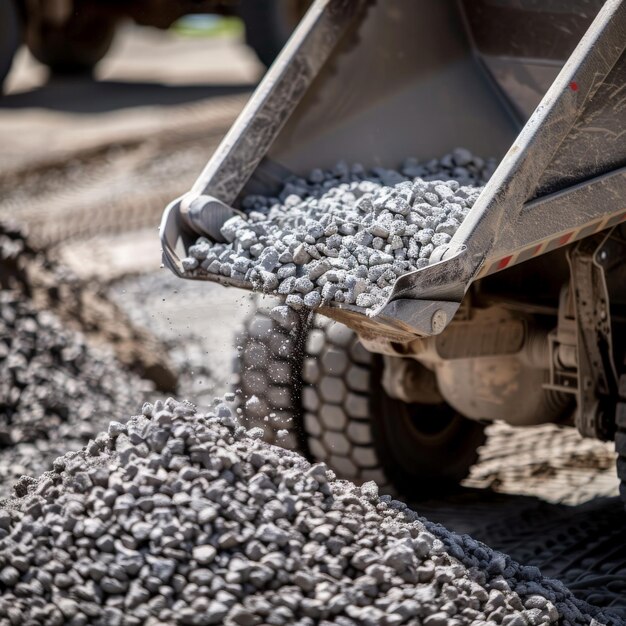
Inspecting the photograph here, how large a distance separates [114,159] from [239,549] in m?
8.56

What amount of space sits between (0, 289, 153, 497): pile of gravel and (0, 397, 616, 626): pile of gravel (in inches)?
61.0

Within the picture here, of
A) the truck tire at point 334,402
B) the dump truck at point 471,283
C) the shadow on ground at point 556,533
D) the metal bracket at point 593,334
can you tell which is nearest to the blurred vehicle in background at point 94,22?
the dump truck at point 471,283

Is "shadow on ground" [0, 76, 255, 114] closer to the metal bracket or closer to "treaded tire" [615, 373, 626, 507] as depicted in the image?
the metal bracket

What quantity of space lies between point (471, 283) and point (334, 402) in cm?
89

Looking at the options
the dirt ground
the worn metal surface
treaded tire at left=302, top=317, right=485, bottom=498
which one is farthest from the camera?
the dirt ground

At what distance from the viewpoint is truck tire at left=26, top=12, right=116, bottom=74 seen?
47.9ft

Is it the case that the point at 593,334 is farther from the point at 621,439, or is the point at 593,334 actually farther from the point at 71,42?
the point at 71,42

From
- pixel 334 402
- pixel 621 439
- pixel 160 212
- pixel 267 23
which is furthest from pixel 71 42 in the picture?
pixel 621 439

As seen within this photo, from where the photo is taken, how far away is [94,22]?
48.9ft

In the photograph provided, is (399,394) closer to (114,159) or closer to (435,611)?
(435,611)

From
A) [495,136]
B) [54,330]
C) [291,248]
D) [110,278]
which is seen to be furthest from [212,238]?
[110,278]

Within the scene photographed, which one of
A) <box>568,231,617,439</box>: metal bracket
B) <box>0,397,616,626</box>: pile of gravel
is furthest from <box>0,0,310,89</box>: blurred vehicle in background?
<box>0,397,616,626</box>: pile of gravel

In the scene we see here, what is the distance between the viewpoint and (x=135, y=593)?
285 centimetres

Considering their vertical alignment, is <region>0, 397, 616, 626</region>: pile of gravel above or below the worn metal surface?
below
